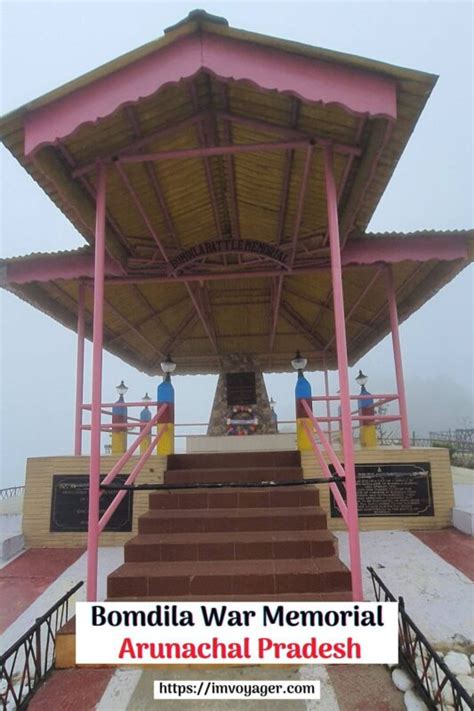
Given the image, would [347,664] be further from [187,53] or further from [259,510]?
[187,53]

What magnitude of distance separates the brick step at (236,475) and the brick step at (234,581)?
1860 mm

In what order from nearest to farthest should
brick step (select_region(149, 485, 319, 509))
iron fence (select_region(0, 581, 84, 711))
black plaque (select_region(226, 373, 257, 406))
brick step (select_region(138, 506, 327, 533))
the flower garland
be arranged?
1. iron fence (select_region(0, 581, 84, 711))
2. brick step (select_region(138, 506, 327, 533))
3. brick step (select_region(149, 485, 319, 509))
4. the flower garland
5. black plaque (select_region(226, 373, 257, 406))

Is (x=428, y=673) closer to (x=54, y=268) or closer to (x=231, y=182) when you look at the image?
(x=231, y=182)

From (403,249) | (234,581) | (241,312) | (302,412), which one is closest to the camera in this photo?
(234,581)

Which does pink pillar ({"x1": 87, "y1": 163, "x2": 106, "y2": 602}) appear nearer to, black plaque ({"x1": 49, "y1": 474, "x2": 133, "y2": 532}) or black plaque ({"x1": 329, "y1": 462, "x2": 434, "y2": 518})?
black plaque ({"x1": 49, "y1": 474, "x2": 133, "y2": 532})

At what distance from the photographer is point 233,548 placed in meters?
4.48

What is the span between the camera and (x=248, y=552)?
4441 mm

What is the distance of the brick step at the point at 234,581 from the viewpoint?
3914mm

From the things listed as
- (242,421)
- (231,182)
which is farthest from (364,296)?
(242,421)

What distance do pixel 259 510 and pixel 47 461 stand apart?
416cm

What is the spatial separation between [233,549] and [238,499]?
0.94 m

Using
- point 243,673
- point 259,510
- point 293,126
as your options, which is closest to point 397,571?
point 259,510

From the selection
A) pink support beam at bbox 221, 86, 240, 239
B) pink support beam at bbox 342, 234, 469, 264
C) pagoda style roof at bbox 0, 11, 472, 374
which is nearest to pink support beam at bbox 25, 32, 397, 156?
pagoda style roof at bbox 0, 11, 472, 374

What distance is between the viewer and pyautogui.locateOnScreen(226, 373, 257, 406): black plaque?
13750 mm
